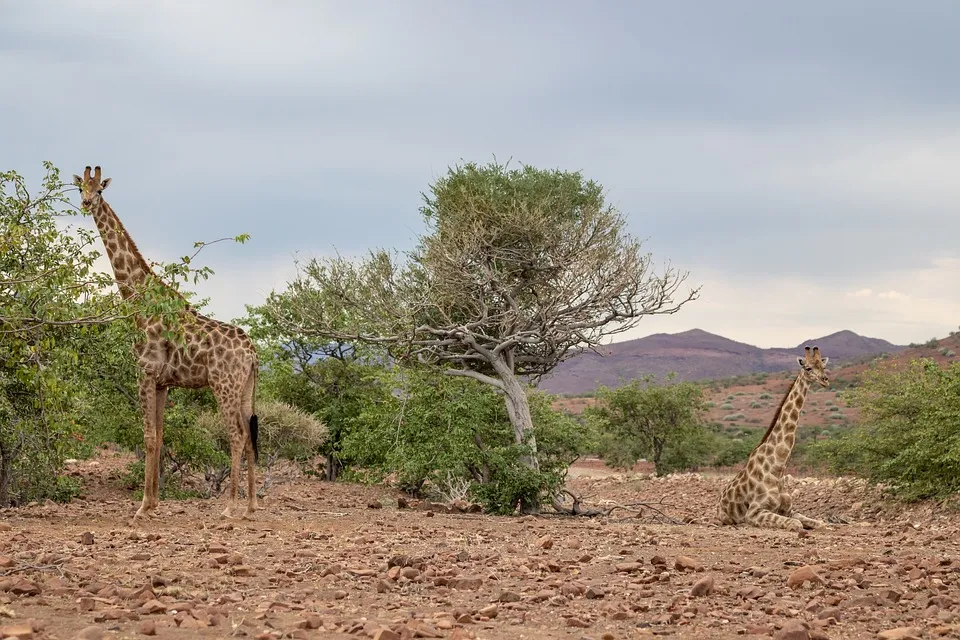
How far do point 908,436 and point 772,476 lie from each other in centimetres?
674

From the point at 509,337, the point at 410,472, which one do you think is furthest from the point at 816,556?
the point at 410,472

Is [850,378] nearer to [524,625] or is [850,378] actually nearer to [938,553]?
[938,553]

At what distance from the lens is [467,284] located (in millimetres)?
18156

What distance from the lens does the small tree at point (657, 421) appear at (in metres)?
38.2

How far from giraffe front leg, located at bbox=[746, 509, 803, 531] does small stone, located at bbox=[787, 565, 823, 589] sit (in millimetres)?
5890

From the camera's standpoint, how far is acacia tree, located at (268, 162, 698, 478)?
59.4 feet

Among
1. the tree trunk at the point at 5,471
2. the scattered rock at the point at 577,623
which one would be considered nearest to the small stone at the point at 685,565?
the scattered rock at the point at 577,623

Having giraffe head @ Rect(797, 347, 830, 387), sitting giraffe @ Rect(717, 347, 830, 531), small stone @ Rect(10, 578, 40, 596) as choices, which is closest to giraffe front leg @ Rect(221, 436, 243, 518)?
small stone @ Rect(10, 578, 40, 596)

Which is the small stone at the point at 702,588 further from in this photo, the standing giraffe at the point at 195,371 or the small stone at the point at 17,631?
the standing giraffe at the point at 195,371

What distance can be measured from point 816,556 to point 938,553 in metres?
1.76

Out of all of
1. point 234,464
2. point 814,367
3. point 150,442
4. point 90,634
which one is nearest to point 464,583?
point 90,634

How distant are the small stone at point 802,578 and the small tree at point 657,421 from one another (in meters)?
29.0

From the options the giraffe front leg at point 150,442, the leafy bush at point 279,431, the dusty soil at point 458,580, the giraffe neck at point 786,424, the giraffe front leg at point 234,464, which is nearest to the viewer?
the dusty soil at point 458,580

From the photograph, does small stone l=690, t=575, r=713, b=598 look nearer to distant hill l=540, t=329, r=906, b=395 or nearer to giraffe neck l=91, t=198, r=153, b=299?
giraffe neck l=91, t=198, r=153, b=299
